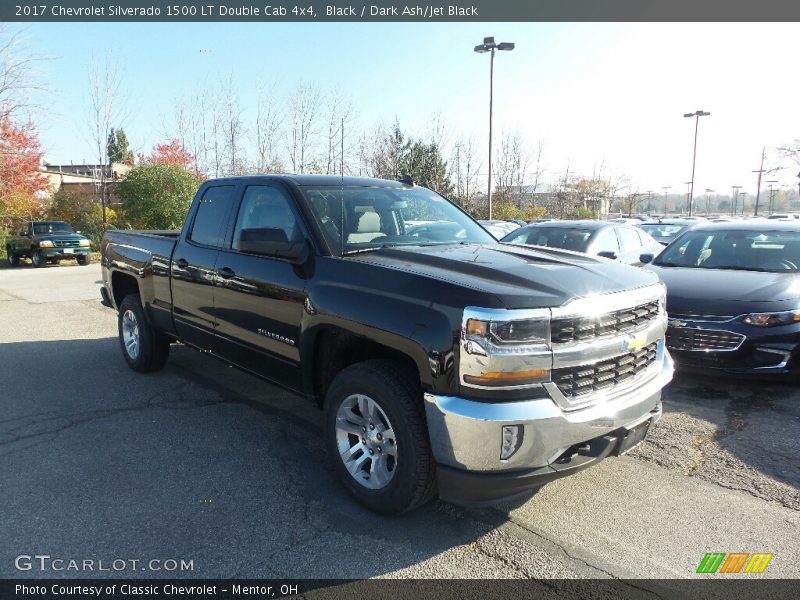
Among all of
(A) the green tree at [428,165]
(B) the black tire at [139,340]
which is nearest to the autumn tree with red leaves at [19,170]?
(A) the green tree at [428,165]

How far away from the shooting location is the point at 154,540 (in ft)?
9.82

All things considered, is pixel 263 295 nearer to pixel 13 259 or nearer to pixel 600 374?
pixel 600 374

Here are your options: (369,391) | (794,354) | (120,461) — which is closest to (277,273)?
(369,391)

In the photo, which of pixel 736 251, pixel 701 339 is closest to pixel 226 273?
pixel 701 339

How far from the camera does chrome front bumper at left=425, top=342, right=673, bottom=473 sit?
2.68m

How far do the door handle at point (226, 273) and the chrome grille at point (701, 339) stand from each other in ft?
13.5

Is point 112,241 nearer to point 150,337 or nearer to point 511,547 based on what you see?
point 150,337

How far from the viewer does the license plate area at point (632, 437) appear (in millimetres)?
3094

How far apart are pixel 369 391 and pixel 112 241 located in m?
4.73

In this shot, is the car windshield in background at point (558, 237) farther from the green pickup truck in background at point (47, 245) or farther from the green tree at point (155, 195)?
the green tree at point (155, 195)

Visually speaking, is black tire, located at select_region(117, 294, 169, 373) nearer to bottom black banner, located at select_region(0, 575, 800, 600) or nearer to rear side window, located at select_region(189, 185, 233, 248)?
rear side window, located at select_region(189, 185, 233, 248)

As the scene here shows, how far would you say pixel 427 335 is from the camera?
9.37ft

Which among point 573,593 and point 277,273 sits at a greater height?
point 277,273

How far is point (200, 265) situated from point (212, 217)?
43 cm
